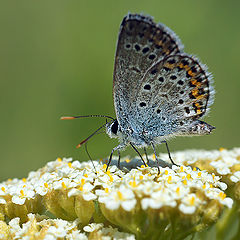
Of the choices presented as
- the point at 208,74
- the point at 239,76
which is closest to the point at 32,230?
the point at 208,74

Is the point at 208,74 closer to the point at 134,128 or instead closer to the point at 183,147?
the point at 134,128

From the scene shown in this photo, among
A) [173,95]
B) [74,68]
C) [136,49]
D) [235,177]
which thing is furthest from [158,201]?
[74,68]

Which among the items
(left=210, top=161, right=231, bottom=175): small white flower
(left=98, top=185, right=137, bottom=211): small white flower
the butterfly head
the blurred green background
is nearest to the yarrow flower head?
(left=98, top=185, right=137, bottom=211): small white flower

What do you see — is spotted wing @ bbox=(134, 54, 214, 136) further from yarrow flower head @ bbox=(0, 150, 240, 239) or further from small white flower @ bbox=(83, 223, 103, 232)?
small white flower @ bbox=(83, 223, 103, 232)

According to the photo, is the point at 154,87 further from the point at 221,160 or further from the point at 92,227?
the point at 92,227

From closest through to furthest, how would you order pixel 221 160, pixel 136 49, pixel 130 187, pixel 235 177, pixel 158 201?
pixel 158 201 < pixel 130 187 < pixel 235 177 < pixel 136 49 < pixel 221 160

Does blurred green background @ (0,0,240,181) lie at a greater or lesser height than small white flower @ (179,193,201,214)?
greater
